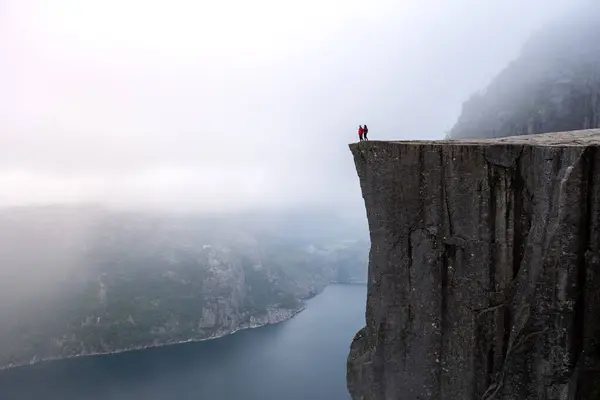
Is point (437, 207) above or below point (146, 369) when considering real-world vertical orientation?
above

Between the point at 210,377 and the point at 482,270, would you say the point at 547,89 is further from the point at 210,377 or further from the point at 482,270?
the point at 210,377

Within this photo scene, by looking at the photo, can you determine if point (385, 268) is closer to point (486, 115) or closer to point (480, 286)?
point (480, 286)

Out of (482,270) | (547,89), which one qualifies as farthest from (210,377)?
(482,270)

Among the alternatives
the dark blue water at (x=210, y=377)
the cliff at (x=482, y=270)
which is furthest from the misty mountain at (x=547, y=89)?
the dark blue water at (x=210, y=377)

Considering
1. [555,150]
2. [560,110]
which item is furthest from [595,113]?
[555,150]

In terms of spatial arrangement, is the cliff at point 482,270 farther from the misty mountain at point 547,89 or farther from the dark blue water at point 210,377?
the dark blue water at point 210,377

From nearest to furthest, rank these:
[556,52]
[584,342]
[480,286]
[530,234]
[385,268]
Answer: [584,342], [530,234], [480,286], [385,268], [556,52]

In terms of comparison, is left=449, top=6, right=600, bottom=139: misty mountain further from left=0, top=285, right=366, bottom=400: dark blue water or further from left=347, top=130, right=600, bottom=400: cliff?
left=0, top=285, right=366, bottom=400: dark blue water
